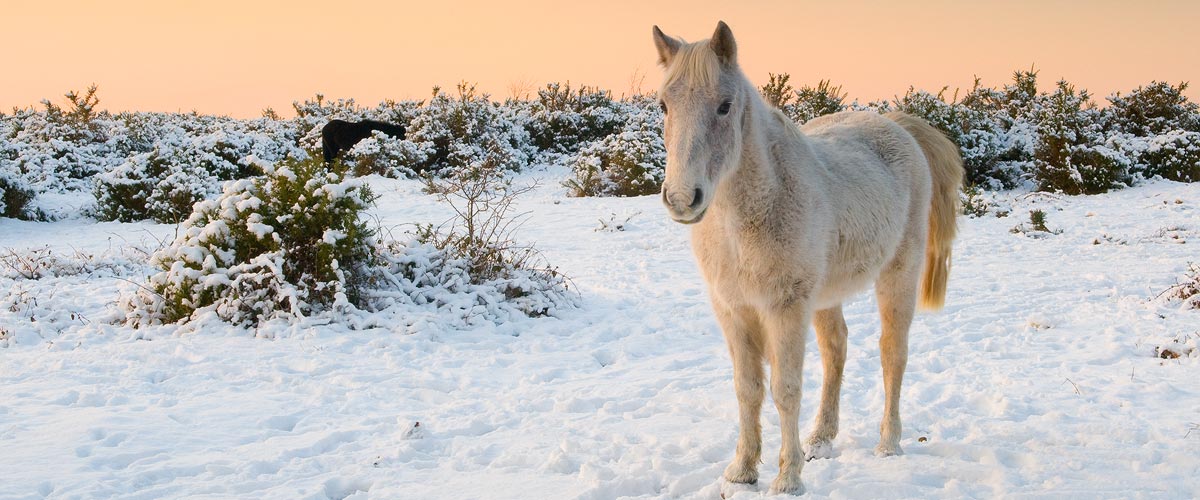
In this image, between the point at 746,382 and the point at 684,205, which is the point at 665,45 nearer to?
the point at 684,205

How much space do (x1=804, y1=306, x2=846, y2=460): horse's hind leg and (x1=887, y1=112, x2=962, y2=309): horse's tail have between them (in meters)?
0.85

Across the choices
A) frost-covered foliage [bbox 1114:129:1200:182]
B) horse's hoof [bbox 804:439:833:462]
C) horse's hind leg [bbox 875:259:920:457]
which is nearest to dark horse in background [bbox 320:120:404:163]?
frost-covered foliage [bbox 1114:129:1200:182]

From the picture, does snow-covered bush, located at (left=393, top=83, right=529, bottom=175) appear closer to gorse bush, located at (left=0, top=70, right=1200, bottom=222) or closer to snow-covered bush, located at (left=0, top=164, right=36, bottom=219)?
gorse bush, located at (left=0, top=70, right=1200, bottom=222)

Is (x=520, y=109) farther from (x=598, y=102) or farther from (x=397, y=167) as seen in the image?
(x=397, y=167)

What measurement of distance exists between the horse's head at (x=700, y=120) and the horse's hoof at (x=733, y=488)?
1.31 metres

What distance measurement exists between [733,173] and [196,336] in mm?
4609

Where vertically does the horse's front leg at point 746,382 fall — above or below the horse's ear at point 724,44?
below

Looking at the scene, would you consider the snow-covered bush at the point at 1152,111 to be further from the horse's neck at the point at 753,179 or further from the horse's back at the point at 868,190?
the horse's neck at the point at 753,179

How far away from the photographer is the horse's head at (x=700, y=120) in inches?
104

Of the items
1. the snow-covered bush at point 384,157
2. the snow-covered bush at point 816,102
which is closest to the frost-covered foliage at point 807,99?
the snow-covered bush at point 816,102

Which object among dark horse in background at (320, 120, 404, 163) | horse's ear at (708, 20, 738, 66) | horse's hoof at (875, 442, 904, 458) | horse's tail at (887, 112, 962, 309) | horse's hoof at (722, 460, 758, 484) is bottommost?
horse's hoof at (875, 442, 904, 458)

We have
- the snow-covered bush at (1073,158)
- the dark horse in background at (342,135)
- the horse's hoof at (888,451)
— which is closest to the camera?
the horse's hoof at (888,451)

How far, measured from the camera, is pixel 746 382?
343cm

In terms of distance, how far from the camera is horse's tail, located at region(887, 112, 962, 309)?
456cm
